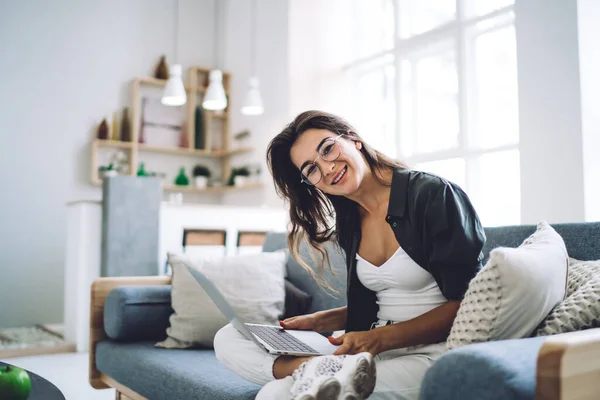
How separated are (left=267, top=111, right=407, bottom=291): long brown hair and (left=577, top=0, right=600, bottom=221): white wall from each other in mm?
1925

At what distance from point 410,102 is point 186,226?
7.50 ft

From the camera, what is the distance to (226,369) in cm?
181

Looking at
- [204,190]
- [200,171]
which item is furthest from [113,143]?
[204,190]

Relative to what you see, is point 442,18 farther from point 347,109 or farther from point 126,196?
point 126,196

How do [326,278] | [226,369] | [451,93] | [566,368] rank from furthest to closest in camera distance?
[451,93] < [326,278] < [226,369] < [566,368]

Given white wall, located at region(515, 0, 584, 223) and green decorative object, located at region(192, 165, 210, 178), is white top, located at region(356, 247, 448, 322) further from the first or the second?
green decorative object, located at region(192, 165, 210, 178)

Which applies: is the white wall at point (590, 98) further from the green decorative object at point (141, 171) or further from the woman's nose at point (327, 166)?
the green decorative object at point (141, 171)

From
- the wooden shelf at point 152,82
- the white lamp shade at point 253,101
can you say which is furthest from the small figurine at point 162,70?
the white lamp shade at point 253,101

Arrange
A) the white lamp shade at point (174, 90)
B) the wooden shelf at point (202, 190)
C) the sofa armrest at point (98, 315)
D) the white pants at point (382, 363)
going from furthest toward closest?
the wooden shelf at point (202, 190), the white lamp shade at point (174, 90), the sofa armrest at point (98, 315), the white pants at point (382, 363)

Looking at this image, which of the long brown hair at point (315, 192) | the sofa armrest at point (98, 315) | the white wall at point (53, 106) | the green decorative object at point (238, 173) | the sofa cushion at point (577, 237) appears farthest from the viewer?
the green decorative object at point (238, 173)

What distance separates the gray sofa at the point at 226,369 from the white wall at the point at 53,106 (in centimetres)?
349

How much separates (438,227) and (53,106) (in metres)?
5.56

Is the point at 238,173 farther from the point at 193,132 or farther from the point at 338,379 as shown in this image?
the point at 338,379

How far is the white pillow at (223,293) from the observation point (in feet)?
7.45
